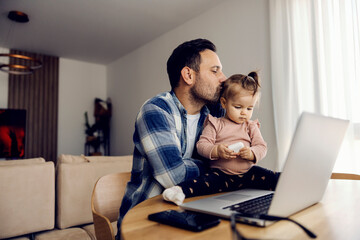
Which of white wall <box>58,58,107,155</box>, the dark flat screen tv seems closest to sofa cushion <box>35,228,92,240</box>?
the dark flat screen tv

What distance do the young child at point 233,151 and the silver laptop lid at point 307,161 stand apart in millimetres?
275

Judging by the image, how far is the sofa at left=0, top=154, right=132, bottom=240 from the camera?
1.78 meters

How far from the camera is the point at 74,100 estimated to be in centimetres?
583

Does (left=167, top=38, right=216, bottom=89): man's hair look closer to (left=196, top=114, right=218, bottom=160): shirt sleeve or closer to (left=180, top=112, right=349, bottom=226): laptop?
(left=196, top=114, right=218, bottom=160): shirt sleeve

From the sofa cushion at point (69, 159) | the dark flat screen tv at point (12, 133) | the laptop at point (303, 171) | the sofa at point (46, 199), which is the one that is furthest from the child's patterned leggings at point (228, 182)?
the dark flat screen tv at point (12, 133)

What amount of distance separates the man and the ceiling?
261 centimetres

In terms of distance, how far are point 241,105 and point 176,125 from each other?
0.28 metres

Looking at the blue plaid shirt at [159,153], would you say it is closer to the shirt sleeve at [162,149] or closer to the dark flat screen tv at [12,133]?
the shirt sleeve at [162,149]

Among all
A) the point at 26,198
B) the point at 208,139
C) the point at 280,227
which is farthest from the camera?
the point at 26,198

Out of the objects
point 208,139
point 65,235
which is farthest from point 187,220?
point 65,235

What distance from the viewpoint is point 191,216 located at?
56cm

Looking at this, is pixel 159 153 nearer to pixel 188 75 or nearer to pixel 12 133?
pixel 188 75

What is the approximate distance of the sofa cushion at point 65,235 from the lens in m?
1.81

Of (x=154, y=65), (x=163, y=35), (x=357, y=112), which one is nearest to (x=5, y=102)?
(x=154, y=65)
